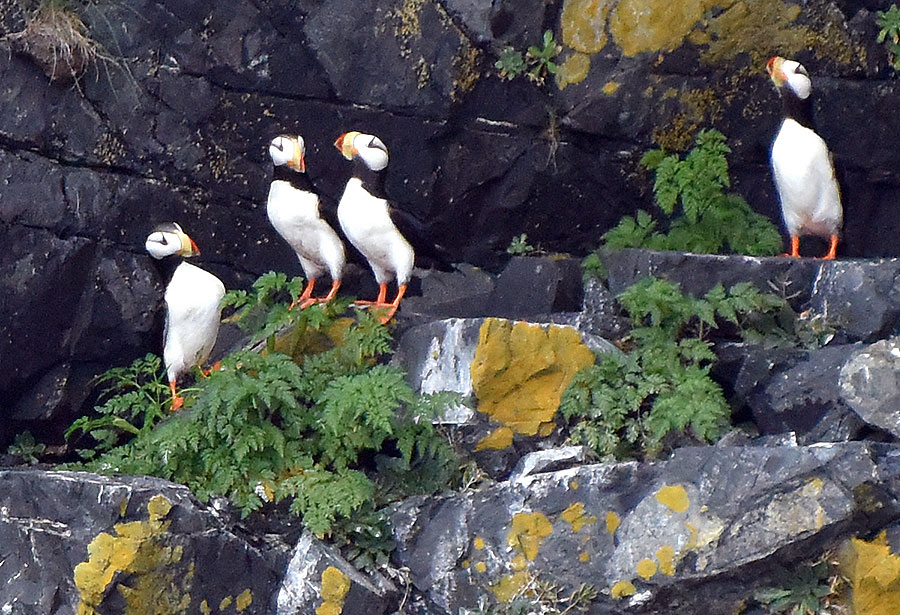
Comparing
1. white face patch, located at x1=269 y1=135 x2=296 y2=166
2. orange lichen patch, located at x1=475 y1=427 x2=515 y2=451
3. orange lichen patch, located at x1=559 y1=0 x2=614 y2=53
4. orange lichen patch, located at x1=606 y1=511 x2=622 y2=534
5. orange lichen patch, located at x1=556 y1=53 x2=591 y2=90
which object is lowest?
orange lichen patch, located at x1=475 y1=427 x2=515 y2=451

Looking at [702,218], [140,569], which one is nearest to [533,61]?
[702,218]

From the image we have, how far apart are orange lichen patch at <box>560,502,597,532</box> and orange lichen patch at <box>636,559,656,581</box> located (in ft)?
0.94

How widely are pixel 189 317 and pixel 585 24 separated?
10.0 feet

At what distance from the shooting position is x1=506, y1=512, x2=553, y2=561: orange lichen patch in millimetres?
4410

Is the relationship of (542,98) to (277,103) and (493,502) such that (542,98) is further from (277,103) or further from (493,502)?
(493,502)

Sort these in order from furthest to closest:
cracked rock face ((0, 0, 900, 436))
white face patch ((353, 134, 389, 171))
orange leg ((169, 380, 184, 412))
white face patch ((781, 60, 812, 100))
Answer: cracked rock face ((0, 0, 900, 436))
white face patch ((781, 60, 812, 100))
white face patch ((353, 134, 389, 171))
orange leg ((169, 380, 184, 412))

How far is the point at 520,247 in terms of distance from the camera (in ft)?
23.8

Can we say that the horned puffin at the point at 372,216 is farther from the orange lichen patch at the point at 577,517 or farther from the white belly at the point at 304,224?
the orange lichen patch at the point at 577,517

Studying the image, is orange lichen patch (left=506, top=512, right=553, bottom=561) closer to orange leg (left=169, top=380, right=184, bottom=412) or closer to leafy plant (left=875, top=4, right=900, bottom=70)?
orange leg (left=169, top=380, right=184, bottom=412)

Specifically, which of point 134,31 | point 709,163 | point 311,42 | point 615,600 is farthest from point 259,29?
point 615,600

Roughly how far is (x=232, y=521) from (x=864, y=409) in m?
2.65

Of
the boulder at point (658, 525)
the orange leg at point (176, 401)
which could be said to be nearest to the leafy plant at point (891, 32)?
the boulder at point (658, 525)

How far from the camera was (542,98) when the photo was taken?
23.0 ft

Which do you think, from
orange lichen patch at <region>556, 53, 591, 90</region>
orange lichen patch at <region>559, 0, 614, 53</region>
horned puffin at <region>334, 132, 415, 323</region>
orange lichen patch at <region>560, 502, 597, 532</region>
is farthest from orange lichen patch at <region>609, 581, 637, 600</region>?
orange lichen patch at <region>559, 0, 614, 53</region>
